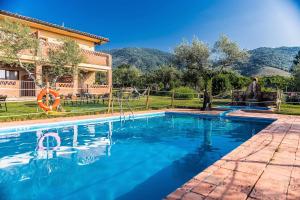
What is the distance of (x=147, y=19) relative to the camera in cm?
3266

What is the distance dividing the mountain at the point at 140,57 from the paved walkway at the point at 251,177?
8190 centimetres

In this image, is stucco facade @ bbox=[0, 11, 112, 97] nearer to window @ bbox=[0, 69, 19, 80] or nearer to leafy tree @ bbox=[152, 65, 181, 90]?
window @ bbox=[0, 69, 19, 80]

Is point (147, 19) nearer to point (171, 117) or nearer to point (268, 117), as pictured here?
point (171, 117)

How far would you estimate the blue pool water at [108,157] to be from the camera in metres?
4.36

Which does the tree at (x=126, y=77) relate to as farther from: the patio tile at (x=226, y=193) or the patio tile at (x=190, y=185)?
the patio tile at (x=226, y=193)

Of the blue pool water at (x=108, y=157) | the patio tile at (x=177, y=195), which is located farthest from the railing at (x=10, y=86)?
the patio tile at (x=177, y=195)

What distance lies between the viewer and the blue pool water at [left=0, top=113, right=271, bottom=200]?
436cm

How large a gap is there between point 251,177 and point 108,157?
12.3 feet

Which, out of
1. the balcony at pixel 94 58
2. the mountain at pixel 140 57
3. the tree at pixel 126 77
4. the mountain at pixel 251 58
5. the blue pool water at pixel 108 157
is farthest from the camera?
the mountain at pixel 140 57

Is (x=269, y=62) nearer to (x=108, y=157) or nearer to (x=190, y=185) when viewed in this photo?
(x=108, y=157)

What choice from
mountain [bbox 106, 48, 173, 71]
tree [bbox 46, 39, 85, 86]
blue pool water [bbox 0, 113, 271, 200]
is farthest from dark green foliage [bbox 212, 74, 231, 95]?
mountain [bbox 106, 48, 173, 71]

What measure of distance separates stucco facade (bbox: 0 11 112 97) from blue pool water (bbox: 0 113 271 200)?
23.3 feet

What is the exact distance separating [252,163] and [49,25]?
19.6 m

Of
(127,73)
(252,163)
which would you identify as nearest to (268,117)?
(252,163)
